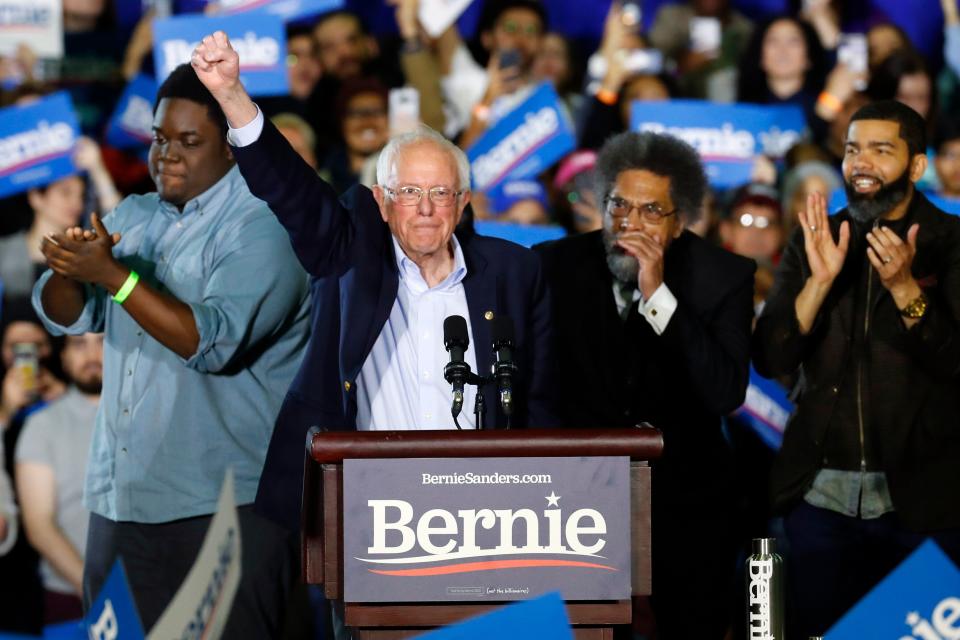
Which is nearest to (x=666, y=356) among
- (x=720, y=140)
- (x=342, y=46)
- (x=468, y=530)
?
(x=468, y=530)

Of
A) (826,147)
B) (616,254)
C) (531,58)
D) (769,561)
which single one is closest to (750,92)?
(826,147)

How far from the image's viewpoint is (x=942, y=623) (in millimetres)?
3695

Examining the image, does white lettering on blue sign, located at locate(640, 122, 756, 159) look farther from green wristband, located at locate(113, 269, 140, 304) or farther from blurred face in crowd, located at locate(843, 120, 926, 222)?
green wristband, located at locate(113, 269, 140, 304)

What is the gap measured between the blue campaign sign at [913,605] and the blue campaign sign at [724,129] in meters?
3.34

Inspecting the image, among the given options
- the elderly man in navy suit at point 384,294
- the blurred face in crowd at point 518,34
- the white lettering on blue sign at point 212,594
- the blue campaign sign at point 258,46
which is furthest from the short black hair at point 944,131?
the white lettering on blue sign at point 212,594

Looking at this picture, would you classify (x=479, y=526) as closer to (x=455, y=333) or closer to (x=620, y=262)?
(x=455, y=333)

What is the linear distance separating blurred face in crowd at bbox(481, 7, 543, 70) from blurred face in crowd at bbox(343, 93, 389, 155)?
91cm

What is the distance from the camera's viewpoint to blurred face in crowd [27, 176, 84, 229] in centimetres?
654

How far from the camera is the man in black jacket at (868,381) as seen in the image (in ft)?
13.6

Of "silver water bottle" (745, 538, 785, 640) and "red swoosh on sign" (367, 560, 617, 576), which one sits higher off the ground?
"red swoosh on sign" (367, 560, 617, 576)

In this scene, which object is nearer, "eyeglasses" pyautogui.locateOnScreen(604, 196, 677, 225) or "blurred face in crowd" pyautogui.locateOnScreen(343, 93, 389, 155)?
"eyeglasses" pyautogui.locateOnScreen(604, 196, 677, 225)

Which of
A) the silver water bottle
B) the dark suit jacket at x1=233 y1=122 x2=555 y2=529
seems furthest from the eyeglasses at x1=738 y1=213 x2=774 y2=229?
the silver water bottle

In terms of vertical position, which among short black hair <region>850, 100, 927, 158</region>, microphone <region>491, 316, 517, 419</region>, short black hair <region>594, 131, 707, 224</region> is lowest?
microphone <region>491, 316, 517, 419</region>

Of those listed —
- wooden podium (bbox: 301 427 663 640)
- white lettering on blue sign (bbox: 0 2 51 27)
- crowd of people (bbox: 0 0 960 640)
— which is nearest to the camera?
wooden podium (bbox: 301 427 663 640)
